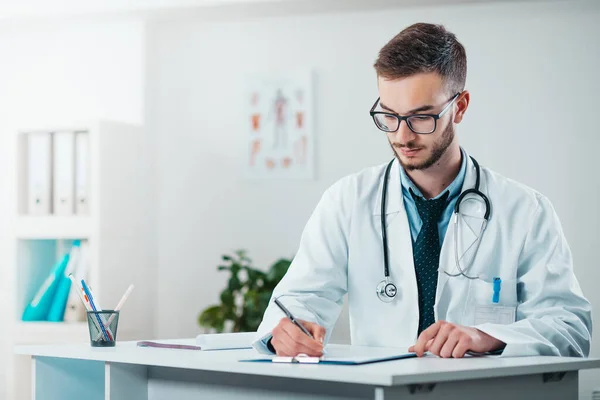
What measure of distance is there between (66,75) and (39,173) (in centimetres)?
67

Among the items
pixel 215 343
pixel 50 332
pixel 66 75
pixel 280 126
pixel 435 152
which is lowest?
pixel 50 332

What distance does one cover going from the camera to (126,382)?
1.73 metres

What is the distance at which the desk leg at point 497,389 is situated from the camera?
4.30 ft

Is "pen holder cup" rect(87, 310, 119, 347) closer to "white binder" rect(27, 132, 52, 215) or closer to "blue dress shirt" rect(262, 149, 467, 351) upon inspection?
"blue dress shirt" rect(262, 149, 467, 351)

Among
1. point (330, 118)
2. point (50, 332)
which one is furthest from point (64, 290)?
point (330, 118)

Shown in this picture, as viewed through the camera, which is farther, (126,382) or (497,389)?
(126,382)

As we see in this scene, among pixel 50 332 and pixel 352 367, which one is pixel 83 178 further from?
pixel 352 367

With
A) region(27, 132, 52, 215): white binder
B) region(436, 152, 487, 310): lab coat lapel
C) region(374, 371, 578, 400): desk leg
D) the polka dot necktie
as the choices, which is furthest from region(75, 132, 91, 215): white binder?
region(374, 371, 578, 400): desk leg

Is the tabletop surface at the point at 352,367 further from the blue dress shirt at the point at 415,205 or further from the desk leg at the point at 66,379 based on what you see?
the blue dress shirt at the point at 415,205

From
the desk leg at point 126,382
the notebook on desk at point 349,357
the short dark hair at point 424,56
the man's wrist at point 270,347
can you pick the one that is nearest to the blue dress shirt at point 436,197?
the short dark hair at point 424,56

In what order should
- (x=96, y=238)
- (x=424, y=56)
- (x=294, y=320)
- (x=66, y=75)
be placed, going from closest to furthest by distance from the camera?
1. (x=294, y=320)
2. (x=424, y=56)
3. (x=96, y=238)
4. (x=66, y=75)

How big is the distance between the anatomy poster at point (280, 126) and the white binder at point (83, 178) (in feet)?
2.58

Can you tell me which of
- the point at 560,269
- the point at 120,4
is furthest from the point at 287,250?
the point at 560,269

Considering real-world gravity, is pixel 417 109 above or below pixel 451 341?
above
